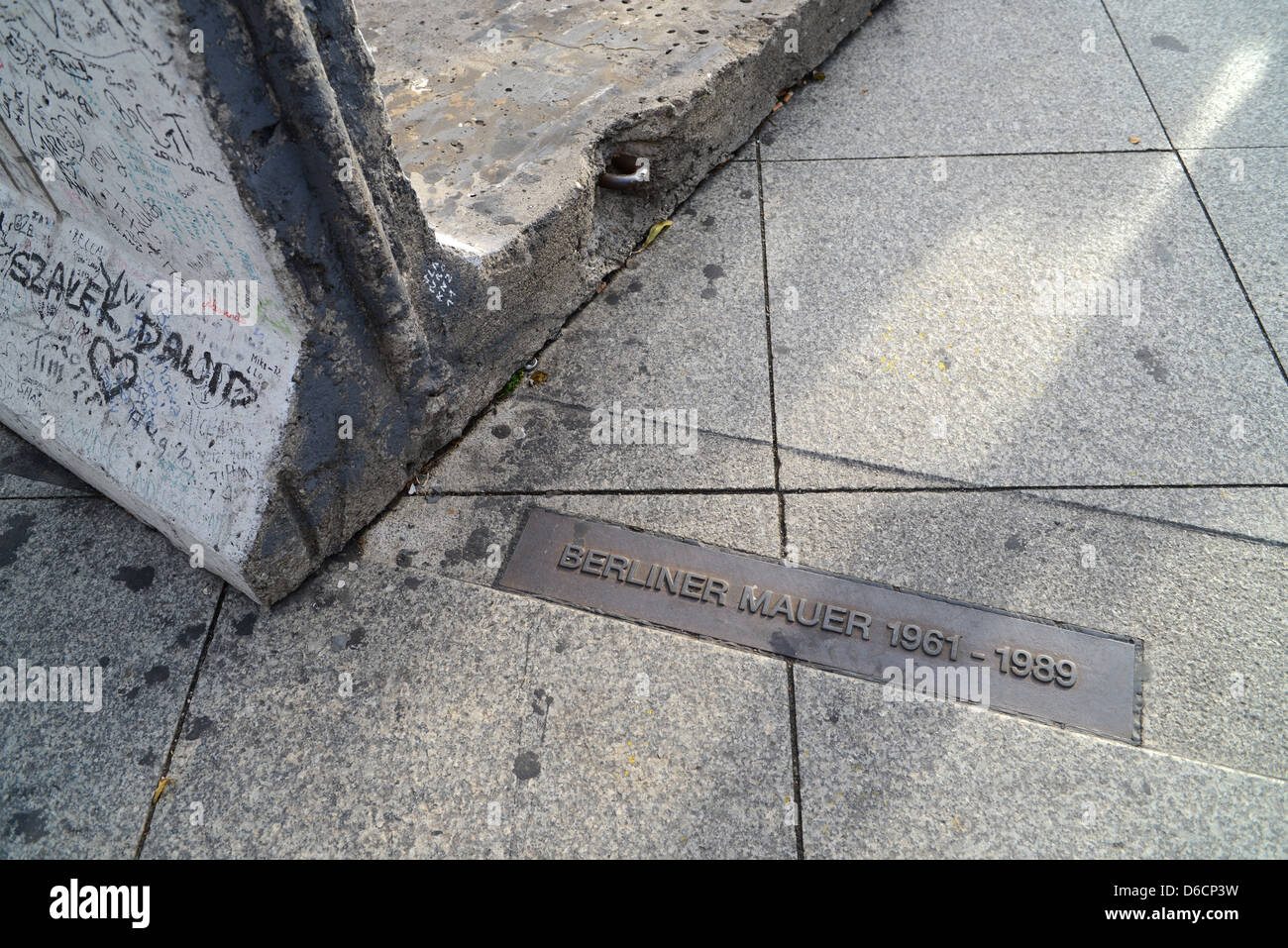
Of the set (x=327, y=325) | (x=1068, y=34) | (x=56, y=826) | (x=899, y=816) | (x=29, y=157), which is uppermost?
(x=29, y=157)

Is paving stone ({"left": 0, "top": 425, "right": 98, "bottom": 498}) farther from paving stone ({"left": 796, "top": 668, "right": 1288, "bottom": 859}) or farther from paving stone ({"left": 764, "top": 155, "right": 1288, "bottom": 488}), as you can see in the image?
paving stone ({"left": 796, "top": 668, "right": 1288, "bottom": 859})

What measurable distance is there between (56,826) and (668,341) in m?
2.46

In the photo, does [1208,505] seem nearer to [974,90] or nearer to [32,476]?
[974,90]

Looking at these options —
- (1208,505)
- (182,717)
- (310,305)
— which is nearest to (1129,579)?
(1208,505)

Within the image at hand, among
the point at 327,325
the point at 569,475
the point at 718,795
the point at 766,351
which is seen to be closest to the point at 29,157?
the point at 327,325

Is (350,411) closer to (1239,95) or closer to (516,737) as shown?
(516,737)

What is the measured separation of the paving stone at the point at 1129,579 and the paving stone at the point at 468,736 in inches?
23.1

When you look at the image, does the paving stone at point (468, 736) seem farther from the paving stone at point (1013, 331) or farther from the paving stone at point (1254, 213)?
the paving stone at point (1254, 213)

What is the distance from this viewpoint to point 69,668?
2.63m

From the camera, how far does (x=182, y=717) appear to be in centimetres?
254

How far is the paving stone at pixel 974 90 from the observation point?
423 cm

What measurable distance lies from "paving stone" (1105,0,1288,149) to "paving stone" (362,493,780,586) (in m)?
2.94

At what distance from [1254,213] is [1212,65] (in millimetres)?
1240

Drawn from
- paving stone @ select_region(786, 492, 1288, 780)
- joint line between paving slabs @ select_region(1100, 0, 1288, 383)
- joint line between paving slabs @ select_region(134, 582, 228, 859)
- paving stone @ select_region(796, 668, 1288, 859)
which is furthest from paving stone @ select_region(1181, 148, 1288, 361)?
joint line between paving slabs @ select_region(134, 582, 228, 859)
